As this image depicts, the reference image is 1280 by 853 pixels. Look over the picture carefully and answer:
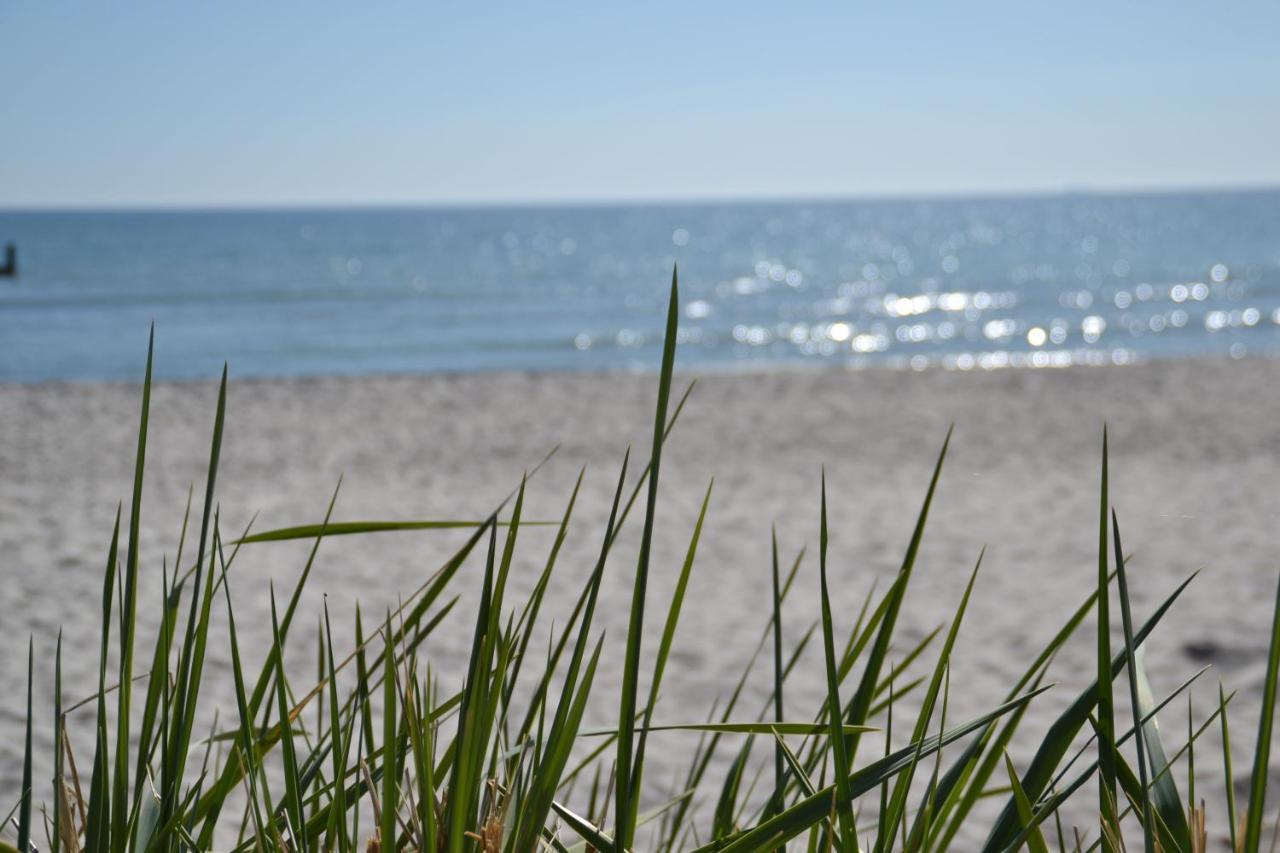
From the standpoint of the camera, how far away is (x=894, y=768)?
0.54 metres

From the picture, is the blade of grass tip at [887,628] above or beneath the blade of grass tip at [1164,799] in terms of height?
above

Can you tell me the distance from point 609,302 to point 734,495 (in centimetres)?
1841

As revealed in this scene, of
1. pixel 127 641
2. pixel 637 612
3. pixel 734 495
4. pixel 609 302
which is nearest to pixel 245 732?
pixel 127 641

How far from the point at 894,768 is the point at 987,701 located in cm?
334

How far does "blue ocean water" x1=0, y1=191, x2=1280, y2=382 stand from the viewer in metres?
16.0

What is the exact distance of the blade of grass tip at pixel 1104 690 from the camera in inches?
18.6

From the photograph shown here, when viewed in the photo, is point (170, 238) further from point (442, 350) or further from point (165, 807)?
point (165, 807)

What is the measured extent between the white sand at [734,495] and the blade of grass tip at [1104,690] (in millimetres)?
2802

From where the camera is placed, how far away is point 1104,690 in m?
0.51

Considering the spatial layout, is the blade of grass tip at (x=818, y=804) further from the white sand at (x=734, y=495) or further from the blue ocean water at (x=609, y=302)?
the blue ocean water at (x=609, y=302)

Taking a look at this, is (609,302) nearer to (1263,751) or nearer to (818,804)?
(818,804)

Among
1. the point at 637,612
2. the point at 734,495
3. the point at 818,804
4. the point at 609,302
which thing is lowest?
the point at 734,495

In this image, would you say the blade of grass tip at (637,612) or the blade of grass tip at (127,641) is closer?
the blade of grass tip at (637,612)

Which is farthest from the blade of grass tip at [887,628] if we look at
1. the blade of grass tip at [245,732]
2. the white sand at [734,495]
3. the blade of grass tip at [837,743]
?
the white sand at [734,495]
